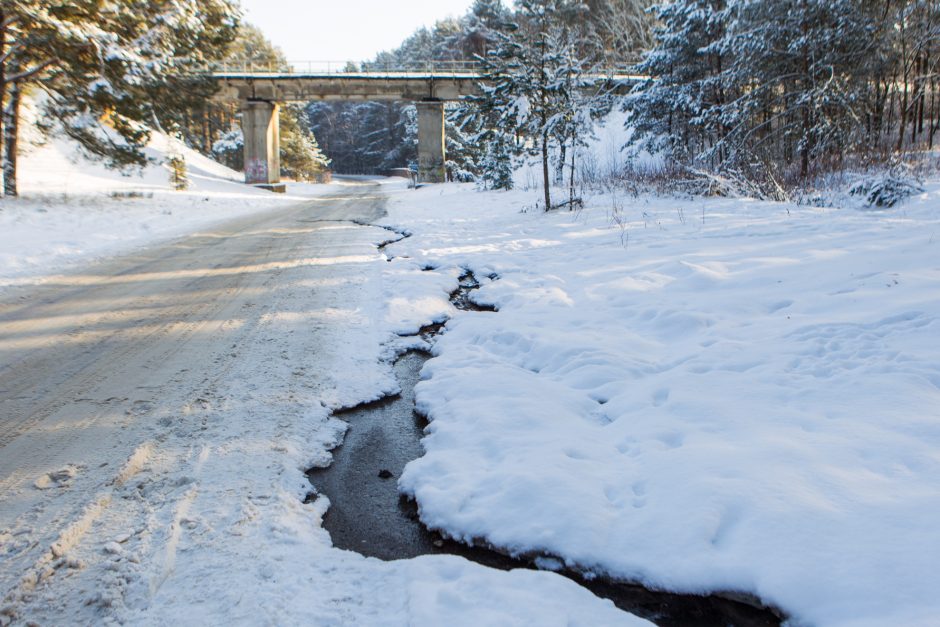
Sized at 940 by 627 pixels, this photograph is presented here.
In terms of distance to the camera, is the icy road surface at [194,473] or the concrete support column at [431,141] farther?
the concrete support column at [431,141]

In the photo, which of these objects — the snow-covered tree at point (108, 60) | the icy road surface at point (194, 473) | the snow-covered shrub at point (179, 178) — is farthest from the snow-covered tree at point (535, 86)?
the snow-covered shrub at point (179, 178)

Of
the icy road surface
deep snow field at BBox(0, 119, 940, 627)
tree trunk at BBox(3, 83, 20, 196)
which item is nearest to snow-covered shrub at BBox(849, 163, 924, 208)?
deep snow field at BBox(0, 119, 940, 627)

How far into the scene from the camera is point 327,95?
1357 inches

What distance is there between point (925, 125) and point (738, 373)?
26203 mm

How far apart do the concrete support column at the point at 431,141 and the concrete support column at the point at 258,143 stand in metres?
9.00

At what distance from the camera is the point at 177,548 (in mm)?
2160

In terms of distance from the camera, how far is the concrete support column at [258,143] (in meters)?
33.3

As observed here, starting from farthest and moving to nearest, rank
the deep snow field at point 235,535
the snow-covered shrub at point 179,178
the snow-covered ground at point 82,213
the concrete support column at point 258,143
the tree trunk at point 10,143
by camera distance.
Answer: the concrete support column at point 258,143 → the snow-covered shrub at point 179,178 → the tree trunk at point 10,143 → the snow-covered ground at point 82,213 → the deep snow field at point 235,535

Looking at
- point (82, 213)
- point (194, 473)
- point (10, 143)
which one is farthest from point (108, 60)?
point (194, 473)

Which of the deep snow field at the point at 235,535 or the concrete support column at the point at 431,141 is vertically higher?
the concrete support column at the point at 431,141

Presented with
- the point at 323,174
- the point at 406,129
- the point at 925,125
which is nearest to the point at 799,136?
the point at 925,125

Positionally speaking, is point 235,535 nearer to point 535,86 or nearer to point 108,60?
point 535,86

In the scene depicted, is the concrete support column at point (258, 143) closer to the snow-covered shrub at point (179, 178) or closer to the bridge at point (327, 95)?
the bridge at point (327, 95)

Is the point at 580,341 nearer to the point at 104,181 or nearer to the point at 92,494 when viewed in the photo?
the point at 92,494
